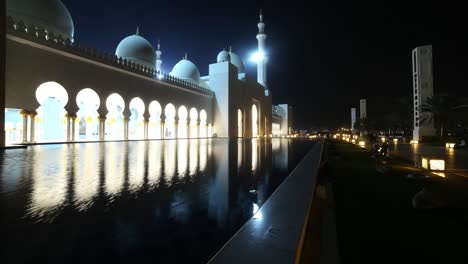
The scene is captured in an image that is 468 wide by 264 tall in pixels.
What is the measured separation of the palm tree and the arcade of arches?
19.4 m

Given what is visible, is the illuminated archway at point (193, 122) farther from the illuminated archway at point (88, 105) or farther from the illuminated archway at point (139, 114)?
the illuminated archway at point (88, 105)

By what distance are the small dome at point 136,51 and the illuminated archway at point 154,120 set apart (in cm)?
384

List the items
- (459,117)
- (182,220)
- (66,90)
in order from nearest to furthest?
(182,220) < (66,90) < (459,117)

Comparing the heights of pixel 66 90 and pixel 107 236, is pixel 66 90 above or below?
above

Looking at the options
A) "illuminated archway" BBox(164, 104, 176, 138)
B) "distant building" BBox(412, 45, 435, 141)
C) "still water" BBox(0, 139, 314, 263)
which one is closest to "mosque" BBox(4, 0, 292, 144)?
"illuminated archway" BBox(164, 104, 176, 138)

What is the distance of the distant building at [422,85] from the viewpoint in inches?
794

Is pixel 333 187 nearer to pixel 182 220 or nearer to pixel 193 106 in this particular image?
pixel 182 220

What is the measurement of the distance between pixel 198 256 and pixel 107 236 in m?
0.63

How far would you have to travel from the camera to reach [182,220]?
1.86 metres

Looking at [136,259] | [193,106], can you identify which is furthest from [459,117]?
[136,259]

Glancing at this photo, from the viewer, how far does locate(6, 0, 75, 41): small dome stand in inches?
505

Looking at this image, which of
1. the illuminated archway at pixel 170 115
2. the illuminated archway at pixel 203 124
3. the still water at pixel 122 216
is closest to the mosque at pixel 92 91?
the illuminated archway at pixel 170 115

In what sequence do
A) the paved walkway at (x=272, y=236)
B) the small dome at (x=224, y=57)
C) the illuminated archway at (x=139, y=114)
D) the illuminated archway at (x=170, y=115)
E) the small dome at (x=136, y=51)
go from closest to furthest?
the paved walkway at (x=272, y=236), the illuminated archway at (x=139, y=114), the small dome at (x=136, y=51), the illuminated archway at (x=170, y=115), the small dome at (x=224, y=57)

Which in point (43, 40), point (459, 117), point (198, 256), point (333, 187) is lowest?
point (333, 187)
